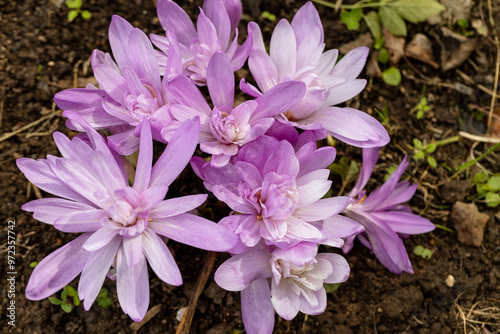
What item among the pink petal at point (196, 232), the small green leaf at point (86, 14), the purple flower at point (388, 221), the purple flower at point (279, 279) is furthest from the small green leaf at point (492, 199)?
the small green leaf at point (86, 14)

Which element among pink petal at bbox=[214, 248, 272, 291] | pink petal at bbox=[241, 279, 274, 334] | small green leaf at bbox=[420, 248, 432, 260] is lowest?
small green leaf at bbox=[420, 248, 432, 260]

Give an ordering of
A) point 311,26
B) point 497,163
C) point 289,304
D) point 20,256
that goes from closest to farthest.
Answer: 1. point 289,304
2. point 311,26
3. point 20,256
4. point 497,163

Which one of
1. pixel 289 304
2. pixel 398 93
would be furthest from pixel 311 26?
pixel 398 93

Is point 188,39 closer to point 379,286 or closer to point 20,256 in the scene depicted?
point 20,256

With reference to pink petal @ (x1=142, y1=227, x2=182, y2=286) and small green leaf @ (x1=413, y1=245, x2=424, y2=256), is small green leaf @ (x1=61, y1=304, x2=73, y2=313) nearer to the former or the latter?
pink petal @ (x1=142, y1=227, x2=182, y2=286)

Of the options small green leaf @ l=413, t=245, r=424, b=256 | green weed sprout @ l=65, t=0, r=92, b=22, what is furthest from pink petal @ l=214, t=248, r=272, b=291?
green weed sprout @ l=65, t=0, r=92, b=22

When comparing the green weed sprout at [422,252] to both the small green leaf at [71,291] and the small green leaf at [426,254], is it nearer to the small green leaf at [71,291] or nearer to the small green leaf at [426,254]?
the small green leaf at [426,254]
